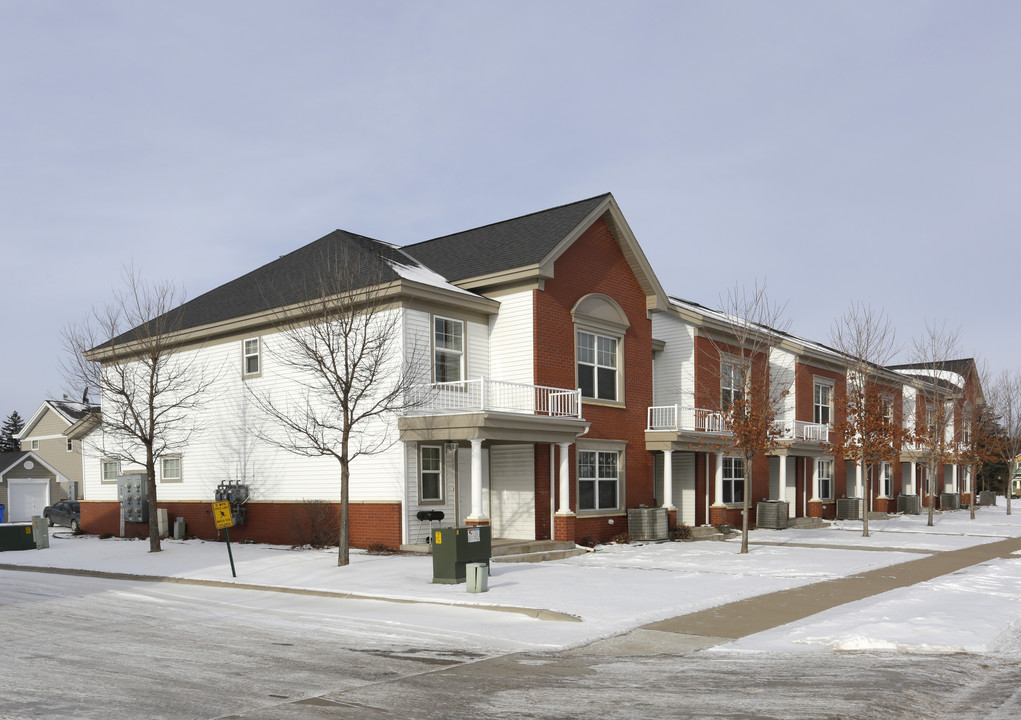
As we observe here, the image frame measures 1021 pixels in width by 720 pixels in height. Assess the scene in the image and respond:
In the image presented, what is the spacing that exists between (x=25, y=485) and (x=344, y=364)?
39.4m

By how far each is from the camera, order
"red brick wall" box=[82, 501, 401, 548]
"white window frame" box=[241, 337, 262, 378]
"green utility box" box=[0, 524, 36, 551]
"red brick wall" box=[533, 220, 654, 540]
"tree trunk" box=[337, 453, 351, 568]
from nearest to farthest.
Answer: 1. "tree trunk" box=[337, 453, 351, 568]
2. "red brick wall" box=[82, 501, 401, 548]
3. "red brick wall" box=[533, 220, 654, 540]
4. "green utility box" box=[0, 524, 36, 551]
5. "white window frame" box=[241, 337, 262, 378]

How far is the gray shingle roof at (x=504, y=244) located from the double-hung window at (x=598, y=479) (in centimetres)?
597

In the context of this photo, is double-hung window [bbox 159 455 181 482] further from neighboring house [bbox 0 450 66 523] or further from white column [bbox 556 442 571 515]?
neighboring house [bbox 0 450 66 523]

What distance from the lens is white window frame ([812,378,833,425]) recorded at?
4109cm

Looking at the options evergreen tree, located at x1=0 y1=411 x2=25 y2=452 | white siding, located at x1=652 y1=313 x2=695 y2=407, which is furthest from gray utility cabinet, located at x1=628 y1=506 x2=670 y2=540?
evergreen tree, located at x1=0 y1=411 x2=25 y2=452

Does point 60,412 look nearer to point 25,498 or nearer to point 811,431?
point 25,498

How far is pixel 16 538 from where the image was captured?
Answer: 88.6 ft

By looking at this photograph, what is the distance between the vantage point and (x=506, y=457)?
25.4 metres

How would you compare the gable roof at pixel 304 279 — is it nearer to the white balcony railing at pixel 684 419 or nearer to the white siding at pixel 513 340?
the white siding at pixel 513 340

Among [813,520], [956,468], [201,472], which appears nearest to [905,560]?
[813,520]

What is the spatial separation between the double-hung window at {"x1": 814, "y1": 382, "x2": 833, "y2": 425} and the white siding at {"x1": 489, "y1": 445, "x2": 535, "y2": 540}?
21.0 meters

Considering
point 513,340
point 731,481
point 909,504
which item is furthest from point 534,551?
point 909,504

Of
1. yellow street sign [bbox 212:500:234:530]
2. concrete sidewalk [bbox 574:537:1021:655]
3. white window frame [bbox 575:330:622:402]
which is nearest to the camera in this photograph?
concrete sidewalk [bbox 574:537:1021:655]

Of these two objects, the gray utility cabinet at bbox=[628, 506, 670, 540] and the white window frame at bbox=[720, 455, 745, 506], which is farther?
the white window frame at bbox=[720, 455, 745, 506]
